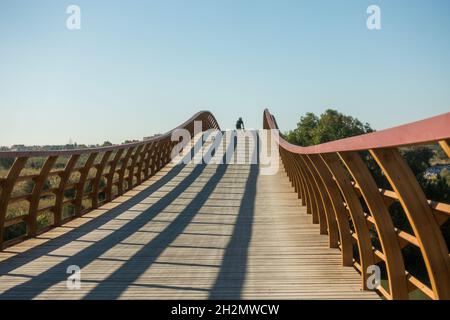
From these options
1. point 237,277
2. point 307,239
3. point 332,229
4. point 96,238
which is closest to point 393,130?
point 237,277

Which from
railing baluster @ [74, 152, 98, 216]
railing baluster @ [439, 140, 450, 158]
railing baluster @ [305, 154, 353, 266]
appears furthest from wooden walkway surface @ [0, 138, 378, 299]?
railing baluster @ [439, 140, 450, 158]

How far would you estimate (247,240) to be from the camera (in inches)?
285

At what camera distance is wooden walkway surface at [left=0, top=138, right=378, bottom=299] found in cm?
488

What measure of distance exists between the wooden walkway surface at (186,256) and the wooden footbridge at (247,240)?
2 cm

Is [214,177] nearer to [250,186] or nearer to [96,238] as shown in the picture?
[250,186]

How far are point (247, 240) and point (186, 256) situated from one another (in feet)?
3.99

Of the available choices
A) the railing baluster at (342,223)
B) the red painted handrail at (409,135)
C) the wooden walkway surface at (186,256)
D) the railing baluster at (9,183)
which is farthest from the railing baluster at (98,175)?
the red painted handrail at (409,135)

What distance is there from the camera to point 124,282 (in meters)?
5.17

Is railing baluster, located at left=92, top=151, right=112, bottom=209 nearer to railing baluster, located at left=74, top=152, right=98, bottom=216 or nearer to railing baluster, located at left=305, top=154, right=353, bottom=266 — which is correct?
railing baluster, located at left=74, top=152, right=98, bottom=216

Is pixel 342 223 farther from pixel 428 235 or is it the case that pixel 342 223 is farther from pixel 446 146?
pixel 446 146

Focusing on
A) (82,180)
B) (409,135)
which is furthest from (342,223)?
Result: (82,180)

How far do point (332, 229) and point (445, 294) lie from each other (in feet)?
12.5

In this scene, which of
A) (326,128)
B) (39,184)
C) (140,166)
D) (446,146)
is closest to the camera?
(446,146)

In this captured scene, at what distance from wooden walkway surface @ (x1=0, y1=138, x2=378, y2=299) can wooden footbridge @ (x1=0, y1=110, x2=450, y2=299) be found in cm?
2
